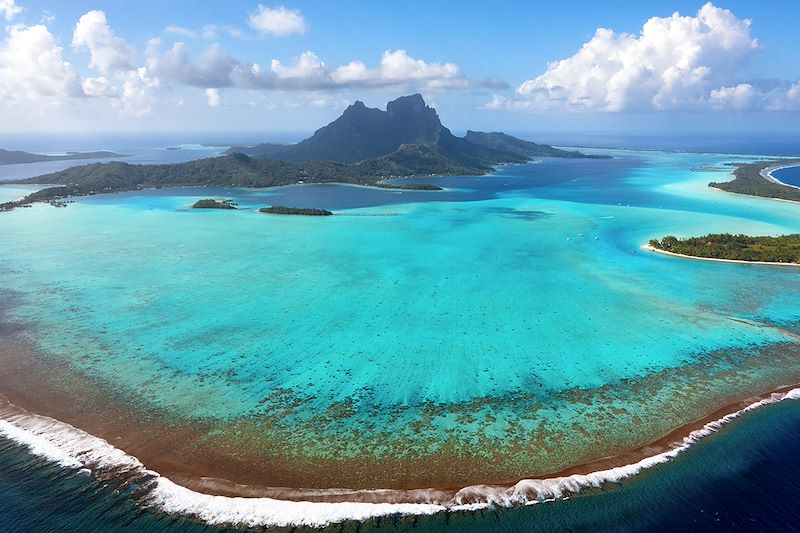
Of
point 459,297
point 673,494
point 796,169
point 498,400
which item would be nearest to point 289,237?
point 459,297

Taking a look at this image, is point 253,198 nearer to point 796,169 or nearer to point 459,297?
point 459,297

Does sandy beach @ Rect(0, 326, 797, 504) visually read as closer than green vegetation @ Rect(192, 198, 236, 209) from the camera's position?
Yes

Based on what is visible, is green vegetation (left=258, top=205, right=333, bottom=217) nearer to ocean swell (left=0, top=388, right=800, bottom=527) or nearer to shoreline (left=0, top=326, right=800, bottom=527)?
shoreline (left=0, top=326, right=800, bottom=527)

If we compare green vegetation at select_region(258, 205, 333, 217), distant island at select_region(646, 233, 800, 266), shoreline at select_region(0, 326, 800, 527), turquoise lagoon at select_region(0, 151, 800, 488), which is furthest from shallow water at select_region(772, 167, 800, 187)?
shoreline at select_region(0, 326, 800, 527)

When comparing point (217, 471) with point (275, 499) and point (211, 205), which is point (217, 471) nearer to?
point (275, 499)

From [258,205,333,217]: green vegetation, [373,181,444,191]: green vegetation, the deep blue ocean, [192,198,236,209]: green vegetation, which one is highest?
[373,181,444,191]: green vegetation

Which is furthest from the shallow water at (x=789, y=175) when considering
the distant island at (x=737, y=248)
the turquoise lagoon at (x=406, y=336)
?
the distant island at (x=737, y=248)

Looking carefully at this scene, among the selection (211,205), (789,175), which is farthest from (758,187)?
(211,205)
